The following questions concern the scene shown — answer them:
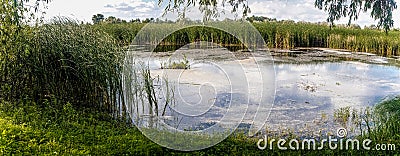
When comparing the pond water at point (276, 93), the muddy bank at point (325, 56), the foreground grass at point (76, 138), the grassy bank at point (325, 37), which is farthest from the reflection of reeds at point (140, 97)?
the grassy bank at point (325, 37)

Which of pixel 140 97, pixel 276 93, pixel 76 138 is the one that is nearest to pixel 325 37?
pixel 276 93

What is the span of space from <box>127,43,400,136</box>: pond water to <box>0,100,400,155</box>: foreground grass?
107cm

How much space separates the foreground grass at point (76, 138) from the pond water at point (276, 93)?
1.07m

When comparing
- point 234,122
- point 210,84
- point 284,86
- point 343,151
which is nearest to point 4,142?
point 234,122

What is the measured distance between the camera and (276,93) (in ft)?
25.5

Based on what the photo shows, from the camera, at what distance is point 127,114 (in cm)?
580

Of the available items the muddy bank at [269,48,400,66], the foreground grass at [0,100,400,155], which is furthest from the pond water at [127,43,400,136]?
the muddy bank at [269,48,400,66]

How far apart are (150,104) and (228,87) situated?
197cm

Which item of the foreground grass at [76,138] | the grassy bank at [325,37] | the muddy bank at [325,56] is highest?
the grassy bank at [325,37]

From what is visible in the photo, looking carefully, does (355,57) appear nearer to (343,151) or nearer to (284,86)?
(284,86)

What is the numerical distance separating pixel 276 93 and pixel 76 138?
14.7 ft

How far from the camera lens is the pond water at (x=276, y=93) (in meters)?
5.80

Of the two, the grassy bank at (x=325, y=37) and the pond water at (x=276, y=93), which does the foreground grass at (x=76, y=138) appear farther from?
the grassy bank at (x=325, y=37)

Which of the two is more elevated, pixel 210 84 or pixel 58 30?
pixel 58 30
